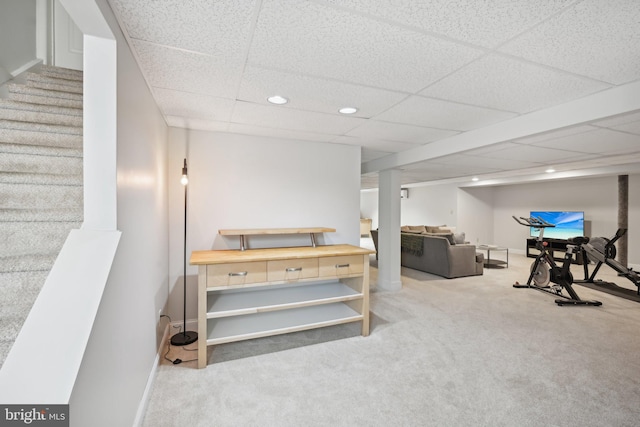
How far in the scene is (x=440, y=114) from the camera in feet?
8.27

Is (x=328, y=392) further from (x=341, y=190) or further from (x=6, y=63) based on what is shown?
(x=6, y=63)

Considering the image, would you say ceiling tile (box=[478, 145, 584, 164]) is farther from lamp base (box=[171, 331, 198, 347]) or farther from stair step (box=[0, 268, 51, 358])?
stair step (box=[0, 268, 51, 358])

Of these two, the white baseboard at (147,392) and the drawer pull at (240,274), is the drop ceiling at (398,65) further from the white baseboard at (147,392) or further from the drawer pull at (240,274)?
the white baseboard at (147,392)

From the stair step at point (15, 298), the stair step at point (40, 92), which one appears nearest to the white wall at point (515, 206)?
the stair step at point (40, 92)

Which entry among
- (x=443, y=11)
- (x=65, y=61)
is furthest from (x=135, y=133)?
(x=65, y=61)

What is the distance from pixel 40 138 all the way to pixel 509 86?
3.25 metres

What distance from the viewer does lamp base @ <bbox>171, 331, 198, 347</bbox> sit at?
267 centimetres

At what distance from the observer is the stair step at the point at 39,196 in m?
1.61

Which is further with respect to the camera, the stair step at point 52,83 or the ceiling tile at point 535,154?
the ceiling tile at point 535,154

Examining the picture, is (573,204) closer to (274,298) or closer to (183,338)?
(274,298)

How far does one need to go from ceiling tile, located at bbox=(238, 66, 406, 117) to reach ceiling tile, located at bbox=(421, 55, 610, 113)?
14.9 inches

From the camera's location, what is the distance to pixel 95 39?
50.4 inches

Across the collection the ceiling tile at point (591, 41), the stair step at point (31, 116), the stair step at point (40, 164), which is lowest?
the stair step at point (40, 164)

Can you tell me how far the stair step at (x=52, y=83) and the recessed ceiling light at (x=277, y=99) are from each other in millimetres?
1806
